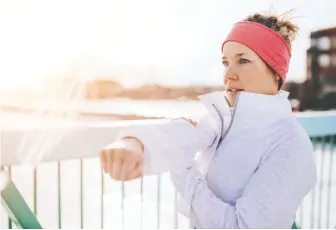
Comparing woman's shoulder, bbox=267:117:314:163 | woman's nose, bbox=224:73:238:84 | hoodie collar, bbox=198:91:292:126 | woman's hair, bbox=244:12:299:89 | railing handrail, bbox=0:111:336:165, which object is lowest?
railing handrail, bbox=0:111:336:165

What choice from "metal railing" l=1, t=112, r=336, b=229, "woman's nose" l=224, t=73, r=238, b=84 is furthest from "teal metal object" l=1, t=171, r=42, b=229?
"woman's nose" l=224, t=73, r=238, b=84

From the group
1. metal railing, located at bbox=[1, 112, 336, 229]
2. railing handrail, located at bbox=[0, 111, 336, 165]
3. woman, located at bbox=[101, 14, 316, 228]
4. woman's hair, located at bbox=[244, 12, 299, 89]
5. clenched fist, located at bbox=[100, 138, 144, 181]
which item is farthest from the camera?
metal railing, located at bbox=[1, 112, 336, 229]

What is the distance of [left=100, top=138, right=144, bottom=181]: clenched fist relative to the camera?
914 mm

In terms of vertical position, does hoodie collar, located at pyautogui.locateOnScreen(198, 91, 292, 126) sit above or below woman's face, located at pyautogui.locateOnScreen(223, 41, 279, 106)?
below

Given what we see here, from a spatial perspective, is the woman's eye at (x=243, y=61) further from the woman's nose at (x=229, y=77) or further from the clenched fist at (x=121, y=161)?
the clenched fist at (x=121, y=161)

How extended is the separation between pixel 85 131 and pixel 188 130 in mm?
962

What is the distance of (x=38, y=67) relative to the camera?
3.56m

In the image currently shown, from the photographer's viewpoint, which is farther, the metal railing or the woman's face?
the metal railing

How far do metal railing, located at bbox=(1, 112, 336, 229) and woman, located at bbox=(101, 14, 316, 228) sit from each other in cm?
85

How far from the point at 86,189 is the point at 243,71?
1.28m

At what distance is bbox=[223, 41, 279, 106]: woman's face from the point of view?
1.33 meters

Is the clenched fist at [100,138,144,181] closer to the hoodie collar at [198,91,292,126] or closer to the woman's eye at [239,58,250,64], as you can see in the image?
the hoodie collar at [198,91,292,126]

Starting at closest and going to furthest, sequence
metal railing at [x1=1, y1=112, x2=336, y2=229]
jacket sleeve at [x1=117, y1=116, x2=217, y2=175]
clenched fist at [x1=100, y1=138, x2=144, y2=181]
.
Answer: clenched fist at [x1=100, y1=138, x2=144, y2=181] < jacket sleeve at [x1=117, y1=116, x2=217, y2=175] < metal railing at [x1=1, y1=112, x2=336, y2=229]

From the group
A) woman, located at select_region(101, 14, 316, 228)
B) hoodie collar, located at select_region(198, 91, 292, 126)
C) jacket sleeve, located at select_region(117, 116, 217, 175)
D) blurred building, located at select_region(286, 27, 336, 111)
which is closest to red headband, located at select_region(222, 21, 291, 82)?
woman, located at select_region(101, 14, 316, 228)
